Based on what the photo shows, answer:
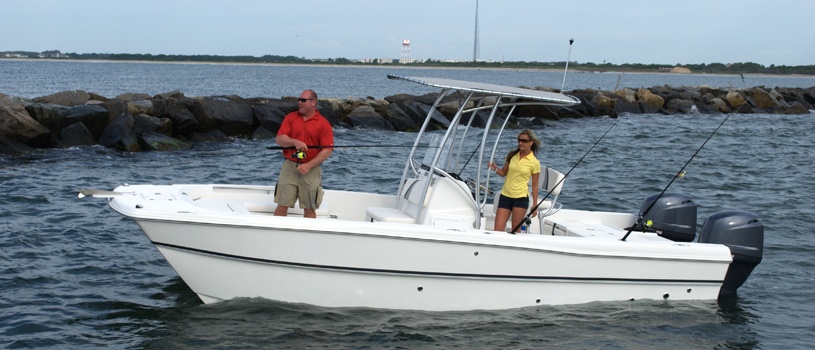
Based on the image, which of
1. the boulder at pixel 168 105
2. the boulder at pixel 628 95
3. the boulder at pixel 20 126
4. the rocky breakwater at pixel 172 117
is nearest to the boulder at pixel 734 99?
the boulder at pixel 628 95

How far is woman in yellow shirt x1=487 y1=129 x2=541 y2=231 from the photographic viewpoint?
8383 millimetres

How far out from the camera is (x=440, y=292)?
7.77 m

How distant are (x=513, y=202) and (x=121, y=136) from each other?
1300cm

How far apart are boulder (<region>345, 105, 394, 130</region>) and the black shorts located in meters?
18.9

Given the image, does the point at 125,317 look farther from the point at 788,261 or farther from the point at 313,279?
the point at 788,261

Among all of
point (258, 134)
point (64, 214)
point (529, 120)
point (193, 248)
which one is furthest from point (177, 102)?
point (193, 248)

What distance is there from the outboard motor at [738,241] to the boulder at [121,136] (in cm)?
1392

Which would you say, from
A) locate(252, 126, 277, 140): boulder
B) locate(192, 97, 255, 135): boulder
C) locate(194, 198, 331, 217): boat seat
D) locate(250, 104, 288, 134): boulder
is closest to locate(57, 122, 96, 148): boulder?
locate(192, 97, 255, 135): boulder

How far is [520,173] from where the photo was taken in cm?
839

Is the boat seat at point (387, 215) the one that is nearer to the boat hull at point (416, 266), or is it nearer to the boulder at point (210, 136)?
the boat hull at point (416, 266)

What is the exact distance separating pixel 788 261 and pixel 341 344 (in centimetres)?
627

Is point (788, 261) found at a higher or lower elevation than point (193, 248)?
lower

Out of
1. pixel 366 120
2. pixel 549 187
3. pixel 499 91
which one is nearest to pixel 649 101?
pixel 366 120

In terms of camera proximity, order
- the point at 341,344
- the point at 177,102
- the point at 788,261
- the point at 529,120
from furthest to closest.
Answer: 1. the point at 529,120
2. the point at 177,102
3. the point at 788,261
4. the point at 341,344
